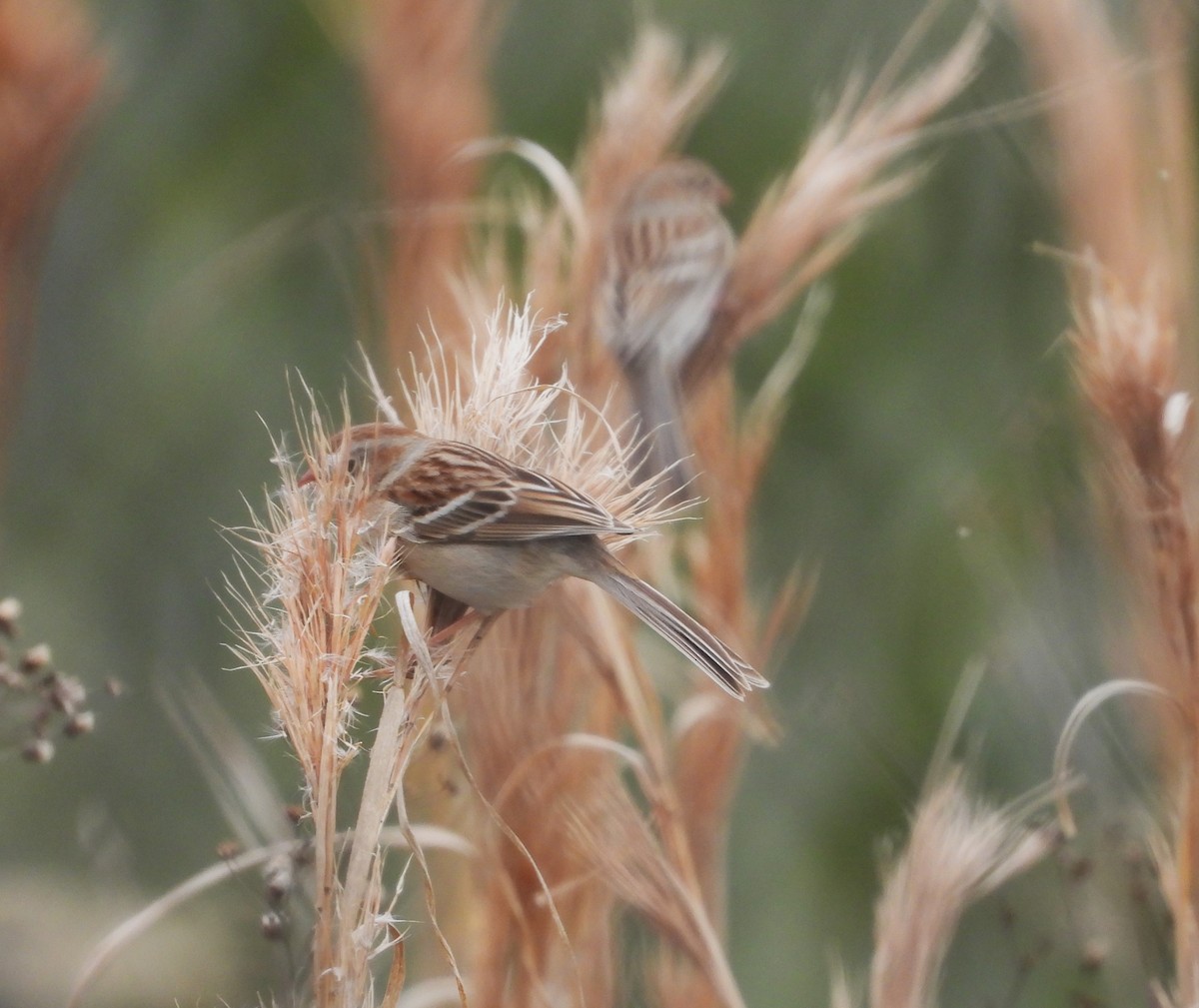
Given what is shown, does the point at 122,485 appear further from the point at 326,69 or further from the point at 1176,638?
the point at 1176,638

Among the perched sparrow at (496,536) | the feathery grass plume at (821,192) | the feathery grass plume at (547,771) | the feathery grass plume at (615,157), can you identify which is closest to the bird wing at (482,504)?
the perched sparrow at (496,536)

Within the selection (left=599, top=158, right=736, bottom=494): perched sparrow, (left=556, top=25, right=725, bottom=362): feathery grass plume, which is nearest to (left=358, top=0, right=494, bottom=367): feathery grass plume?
(left=556, top=25, right=725, bottom=362): feathery grass plume

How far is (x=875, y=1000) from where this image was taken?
1219mm

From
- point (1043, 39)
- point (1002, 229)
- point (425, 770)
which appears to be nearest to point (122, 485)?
point (425, 770)

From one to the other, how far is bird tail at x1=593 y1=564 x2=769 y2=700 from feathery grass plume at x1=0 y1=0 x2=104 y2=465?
1.82 feet

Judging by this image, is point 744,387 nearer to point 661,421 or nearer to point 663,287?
point 663,287

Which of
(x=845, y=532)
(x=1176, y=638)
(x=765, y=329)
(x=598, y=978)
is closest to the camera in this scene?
(x=1176, y=638)

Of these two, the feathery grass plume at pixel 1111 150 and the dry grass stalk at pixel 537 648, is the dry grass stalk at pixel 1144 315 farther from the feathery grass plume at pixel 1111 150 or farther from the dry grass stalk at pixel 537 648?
the dry grass stalk at pixel 537 648

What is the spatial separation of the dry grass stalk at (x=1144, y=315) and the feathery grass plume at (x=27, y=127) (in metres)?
0.90

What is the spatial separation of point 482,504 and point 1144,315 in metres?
0.57

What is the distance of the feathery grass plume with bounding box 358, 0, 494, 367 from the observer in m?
1.36

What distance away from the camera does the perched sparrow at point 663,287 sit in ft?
5.38

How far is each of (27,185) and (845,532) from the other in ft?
5.88

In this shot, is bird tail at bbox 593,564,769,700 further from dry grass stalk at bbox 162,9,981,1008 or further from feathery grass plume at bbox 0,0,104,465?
feathery grass plume at bbox 0,0,104,465
